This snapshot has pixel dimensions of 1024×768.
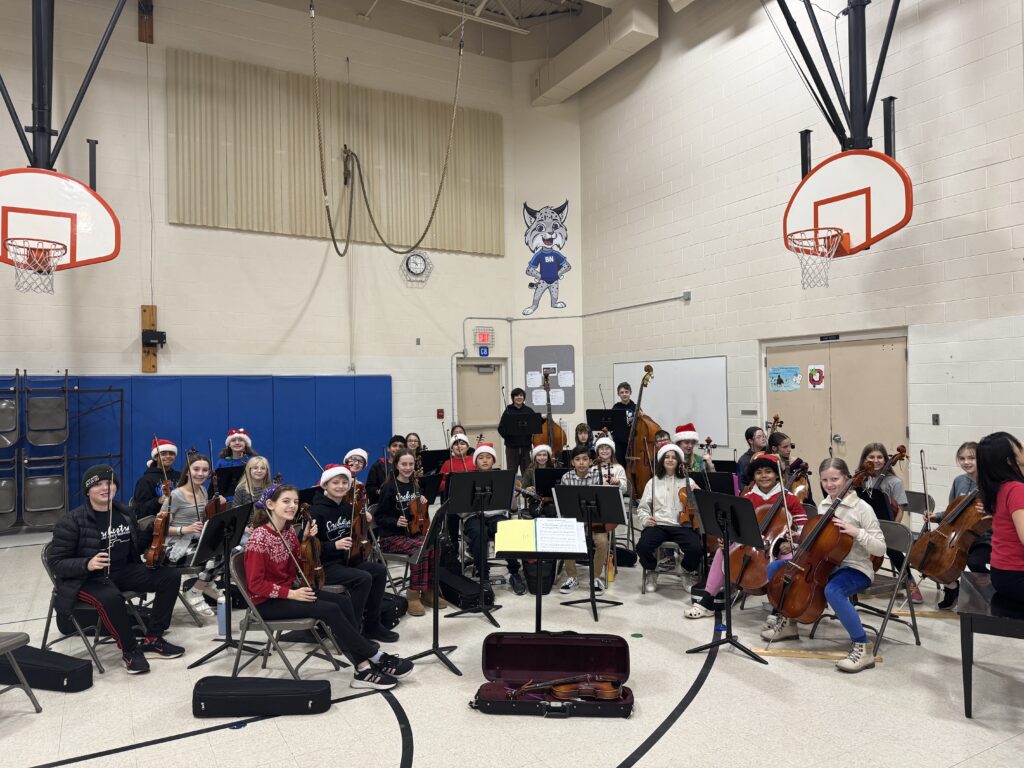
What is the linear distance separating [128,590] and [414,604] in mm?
1956

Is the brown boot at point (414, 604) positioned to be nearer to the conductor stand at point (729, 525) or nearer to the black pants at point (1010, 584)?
the conductor stand at point (729, 525)

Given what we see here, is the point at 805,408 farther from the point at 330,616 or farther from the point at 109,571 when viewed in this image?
the point at 109,571

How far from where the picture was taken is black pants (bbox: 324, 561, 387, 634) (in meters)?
4.46

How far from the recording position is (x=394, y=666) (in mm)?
3971

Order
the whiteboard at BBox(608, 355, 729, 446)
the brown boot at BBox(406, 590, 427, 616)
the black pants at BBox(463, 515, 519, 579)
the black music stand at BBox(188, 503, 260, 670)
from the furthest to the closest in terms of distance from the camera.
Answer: the whiteboard at BBox(608, 355, 729, 446), the black pants at BBox(463, 515, 519, 579), the brown boot at BBox(406, 590, 427, 616), the black music stand at BBox(188, 503, 260, 670)

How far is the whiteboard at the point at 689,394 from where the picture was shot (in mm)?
9023

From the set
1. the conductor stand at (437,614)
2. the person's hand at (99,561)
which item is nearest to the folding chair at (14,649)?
the person's hand at (99,561)

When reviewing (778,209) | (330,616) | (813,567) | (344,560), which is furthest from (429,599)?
(778,209)

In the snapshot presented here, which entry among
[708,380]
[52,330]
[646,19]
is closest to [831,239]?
[708,380]

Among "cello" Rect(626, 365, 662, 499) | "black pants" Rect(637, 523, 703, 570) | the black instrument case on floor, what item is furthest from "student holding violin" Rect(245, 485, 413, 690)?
"cello" Rect(626, 365, 662, 499)

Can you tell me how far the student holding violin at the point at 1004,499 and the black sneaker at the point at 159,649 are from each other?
4.80m

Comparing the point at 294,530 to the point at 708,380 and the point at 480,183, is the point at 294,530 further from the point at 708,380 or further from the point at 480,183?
the point at 480,183

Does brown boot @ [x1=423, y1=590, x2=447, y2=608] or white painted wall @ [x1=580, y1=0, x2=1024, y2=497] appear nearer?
brown boot @ [x1=423, y1=590, x2=447, y2=608]

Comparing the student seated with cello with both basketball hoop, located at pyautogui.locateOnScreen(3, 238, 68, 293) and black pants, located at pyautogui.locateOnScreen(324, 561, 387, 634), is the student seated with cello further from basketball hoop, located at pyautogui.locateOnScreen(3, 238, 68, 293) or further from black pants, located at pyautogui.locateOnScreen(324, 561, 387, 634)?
basketball hoop, located at pyautogui.locateOnScreen(3, 238, 68, 293)
